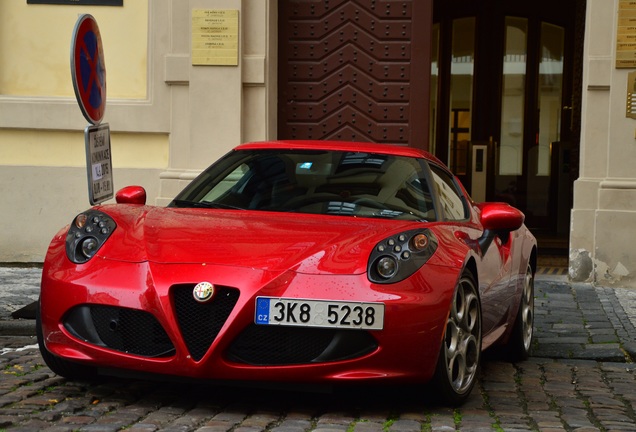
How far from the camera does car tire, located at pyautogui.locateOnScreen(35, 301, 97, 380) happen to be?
17.5 ft

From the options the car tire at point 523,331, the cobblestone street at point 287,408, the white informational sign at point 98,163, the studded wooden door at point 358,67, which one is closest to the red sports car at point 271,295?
the cobblestone street at point 287,408

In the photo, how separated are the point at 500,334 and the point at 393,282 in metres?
1.77

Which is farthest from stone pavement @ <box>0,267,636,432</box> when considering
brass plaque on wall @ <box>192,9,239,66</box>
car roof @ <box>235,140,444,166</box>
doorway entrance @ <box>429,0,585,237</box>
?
doorway entrance @ <box>429,0,585,237</box>

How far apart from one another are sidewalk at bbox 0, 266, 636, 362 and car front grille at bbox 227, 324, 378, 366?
107 inches

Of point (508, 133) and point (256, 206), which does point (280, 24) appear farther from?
point (256, 206)

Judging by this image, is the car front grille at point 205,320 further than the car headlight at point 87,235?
No

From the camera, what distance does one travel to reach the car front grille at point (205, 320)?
477 centimetres

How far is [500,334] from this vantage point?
649 cm

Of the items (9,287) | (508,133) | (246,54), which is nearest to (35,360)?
(9,287)

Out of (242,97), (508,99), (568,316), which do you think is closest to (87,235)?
(568,316)

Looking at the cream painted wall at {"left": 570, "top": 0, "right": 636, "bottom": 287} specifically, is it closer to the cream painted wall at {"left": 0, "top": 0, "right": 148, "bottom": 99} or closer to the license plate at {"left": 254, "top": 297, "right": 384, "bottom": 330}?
the cream painted wall at {"left": 0, "top": 0, "right": 148, "bottom": 99}

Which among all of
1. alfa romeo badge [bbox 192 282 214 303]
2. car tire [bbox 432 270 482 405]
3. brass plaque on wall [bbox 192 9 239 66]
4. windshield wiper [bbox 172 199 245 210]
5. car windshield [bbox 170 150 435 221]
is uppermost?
brass plaque on wall [bbox 192 9 239 66]

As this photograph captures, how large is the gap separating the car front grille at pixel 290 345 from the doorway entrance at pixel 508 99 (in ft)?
35.9

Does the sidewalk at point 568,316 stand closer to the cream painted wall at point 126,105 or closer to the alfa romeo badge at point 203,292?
the cream painted wall at point 126,105
